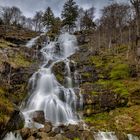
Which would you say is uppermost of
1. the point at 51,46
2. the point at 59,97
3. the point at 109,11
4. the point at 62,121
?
the point at 109,11

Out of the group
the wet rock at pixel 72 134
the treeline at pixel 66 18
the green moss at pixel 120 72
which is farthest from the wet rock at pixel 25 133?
the treeline at pixel 66 18

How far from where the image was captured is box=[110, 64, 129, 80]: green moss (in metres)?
33.6

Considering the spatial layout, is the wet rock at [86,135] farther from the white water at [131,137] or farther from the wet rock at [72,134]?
the white water at [131,137]

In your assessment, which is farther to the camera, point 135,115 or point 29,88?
point 29,88

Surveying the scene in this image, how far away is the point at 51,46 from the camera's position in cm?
4694

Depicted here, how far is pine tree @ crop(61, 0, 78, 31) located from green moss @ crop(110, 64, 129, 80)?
35698mm

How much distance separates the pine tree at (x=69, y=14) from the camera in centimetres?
6956

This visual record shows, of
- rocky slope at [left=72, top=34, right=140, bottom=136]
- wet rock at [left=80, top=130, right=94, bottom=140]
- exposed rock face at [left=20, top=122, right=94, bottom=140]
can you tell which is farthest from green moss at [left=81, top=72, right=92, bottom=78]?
wet rock at [left=80, top=130, right=94, bottom=140]

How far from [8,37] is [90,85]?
2310 cm

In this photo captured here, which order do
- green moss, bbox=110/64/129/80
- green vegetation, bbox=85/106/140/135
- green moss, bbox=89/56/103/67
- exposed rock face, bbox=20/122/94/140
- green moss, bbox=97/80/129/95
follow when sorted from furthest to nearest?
green moss, bbox=89/56/103/67 < green moss, bbox=110/64/129/80 < green moss, bbox=97/80/129/95 < green vegetation, bbox=85/106/140/135 < exposed rock face, bbox=20/122/94/140

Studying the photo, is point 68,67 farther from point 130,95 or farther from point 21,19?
point 21,19

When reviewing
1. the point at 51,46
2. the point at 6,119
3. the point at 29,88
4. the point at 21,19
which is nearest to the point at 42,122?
the point at 6,119

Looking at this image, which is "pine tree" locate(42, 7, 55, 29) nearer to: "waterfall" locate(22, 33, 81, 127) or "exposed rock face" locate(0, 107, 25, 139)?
"waterfall" locate(22, 33, 81, 127)

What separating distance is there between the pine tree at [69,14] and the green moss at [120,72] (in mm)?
35698
